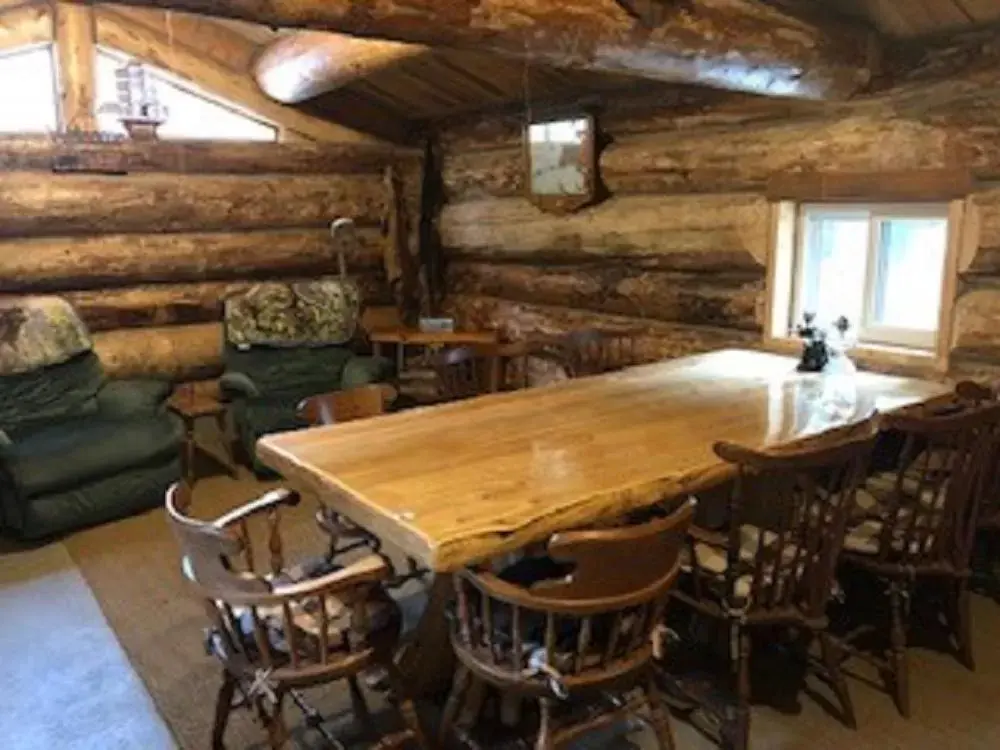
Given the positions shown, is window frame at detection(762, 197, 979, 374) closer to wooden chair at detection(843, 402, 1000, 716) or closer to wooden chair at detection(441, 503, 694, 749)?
wooden chair at detection(843, 402, 1000, 716)

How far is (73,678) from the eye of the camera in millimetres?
2734

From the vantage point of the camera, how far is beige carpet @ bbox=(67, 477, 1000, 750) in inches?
93.4

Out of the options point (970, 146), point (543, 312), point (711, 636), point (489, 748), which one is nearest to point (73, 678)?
point (489, 748)

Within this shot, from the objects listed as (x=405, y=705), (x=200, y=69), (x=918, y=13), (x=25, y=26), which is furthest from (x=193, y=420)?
(x=918, y=13)

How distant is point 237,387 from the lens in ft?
15.4

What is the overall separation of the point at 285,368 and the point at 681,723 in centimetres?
328

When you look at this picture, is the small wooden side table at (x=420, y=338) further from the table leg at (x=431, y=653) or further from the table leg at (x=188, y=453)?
the table leg at (x=431, y=653)

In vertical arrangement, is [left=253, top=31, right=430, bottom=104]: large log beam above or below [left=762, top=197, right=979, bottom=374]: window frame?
above

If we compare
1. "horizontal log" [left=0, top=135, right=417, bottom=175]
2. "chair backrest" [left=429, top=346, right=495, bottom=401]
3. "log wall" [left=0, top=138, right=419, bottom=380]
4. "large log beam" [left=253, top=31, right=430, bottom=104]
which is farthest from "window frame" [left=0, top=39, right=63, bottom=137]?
"chair backrest" [left=429, top=346, right=495, bottom=401]

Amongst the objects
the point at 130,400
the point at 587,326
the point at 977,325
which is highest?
the point at 977,325

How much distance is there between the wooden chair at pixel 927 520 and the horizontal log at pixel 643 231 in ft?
5.05

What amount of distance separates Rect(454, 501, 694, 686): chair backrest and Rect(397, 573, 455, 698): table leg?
291mm

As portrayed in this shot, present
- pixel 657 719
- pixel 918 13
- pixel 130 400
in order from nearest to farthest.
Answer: pixel 657 719 < pixel 918 13 < pixel 130 400

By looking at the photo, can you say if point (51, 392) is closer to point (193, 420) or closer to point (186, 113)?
point (193, 420)
